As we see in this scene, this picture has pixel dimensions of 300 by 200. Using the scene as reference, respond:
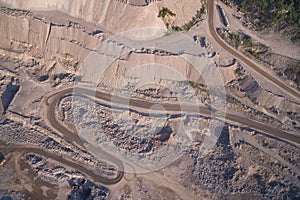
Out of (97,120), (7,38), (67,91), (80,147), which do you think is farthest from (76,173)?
(7,38)

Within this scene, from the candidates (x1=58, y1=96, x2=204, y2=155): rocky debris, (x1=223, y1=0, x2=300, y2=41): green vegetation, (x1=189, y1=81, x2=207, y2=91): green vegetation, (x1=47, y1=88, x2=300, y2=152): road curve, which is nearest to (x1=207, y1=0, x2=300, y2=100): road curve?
(x1=223, y1=0, x2=300, y2=41): green vegetation

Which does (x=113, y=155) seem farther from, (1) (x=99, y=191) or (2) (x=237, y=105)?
(2) (x=237, y=105)

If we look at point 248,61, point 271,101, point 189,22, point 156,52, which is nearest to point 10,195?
point 156,52

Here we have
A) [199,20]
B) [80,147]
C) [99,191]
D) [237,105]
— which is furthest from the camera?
[199,20]

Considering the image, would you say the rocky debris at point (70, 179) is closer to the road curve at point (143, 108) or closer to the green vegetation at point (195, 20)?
the road curve at point (143, 108)

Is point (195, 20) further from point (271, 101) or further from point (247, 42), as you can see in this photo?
point (271, 101)

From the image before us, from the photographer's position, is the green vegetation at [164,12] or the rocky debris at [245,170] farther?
the green vegetation at [164,12]

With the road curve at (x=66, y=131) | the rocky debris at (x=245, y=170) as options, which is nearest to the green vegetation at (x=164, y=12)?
the road curve at (x=66, y=131)

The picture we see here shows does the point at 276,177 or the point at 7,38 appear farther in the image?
the point at 7,38
